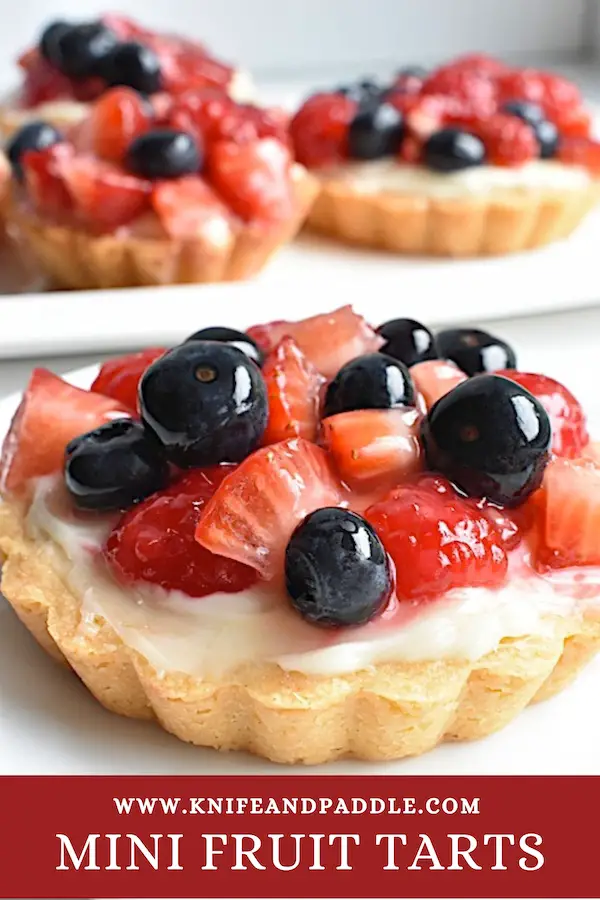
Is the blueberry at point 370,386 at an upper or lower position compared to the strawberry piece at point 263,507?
upper

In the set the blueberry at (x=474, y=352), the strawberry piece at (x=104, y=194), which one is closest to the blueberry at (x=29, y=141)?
the strawberry piece at (x=104, y=194)

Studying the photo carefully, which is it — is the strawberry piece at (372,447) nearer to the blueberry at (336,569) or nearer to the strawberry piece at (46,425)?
the blueberry at (336,569)

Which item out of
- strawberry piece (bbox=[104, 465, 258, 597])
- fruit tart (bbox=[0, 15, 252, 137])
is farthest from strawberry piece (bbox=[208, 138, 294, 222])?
strawberry piece (bbox=[104, 465, 258, 597])

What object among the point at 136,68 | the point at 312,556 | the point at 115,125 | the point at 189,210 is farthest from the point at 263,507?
the point at 136,68

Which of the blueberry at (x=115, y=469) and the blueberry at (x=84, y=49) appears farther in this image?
the blueberry at (x=84, y=49)

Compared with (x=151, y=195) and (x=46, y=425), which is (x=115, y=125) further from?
(x=46, y=425)

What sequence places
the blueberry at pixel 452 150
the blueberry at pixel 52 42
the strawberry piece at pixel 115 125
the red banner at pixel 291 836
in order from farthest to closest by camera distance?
the blueberry at pixel 52 42 < the blueberry at pixel 452 150 < the strawberry piece at pixel 115 125 < the red banner at pixel 291 836

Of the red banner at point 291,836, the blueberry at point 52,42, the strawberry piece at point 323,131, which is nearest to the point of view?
the red banner at point 291,836
